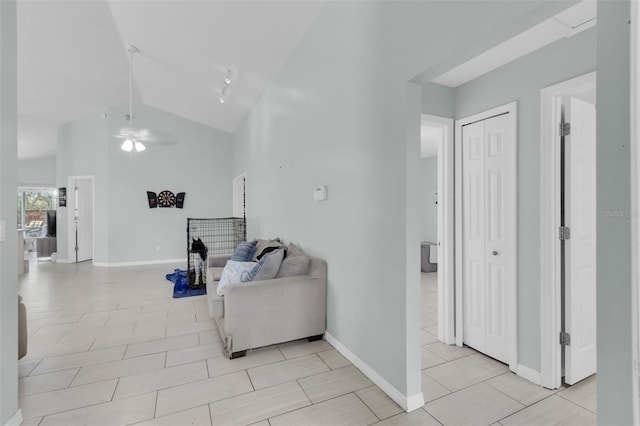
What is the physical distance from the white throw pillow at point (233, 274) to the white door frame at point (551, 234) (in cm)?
242

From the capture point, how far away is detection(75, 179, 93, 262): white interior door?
7352 millimetres

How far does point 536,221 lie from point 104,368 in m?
3.51

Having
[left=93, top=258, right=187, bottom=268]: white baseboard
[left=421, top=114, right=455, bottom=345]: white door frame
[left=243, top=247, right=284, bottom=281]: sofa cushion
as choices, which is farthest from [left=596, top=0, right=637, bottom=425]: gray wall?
[left=93, top=258, right=187, bottom=268]: white baseboard

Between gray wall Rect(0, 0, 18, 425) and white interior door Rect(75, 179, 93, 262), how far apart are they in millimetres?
6719

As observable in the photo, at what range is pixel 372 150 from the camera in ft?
7.38

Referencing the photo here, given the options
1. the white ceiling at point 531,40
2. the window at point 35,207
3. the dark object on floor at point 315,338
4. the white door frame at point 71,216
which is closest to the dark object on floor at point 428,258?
the dark object on floor at point 315,338

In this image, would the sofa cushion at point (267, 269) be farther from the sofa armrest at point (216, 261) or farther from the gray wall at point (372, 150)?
the sofa armrest at point (216, 261)

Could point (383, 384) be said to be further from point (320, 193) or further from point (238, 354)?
point (320, 193)

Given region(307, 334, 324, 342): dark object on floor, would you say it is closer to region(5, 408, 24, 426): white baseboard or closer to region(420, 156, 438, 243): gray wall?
region(5, 408, 24, 426): white baseboard

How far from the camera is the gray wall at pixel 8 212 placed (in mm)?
1691

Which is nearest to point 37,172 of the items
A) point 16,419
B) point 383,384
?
point 16,419

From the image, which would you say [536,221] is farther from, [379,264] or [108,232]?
[108,232]

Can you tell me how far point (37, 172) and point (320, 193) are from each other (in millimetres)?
11462

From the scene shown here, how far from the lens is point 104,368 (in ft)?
8.04
